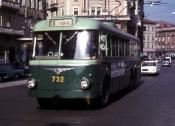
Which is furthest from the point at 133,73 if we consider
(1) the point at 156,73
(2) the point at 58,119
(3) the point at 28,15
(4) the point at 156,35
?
(4) the point at 156,35

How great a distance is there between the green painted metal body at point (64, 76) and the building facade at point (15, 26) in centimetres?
4202

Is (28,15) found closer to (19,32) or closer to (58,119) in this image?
(19,32)

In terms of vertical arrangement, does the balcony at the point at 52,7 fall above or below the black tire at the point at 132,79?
above

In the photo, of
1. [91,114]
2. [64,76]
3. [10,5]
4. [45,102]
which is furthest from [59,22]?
[10,5]

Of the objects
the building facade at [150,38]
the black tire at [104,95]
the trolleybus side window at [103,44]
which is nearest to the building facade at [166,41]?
the building facade at [150,38]

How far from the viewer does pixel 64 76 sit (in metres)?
15.5

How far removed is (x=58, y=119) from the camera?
13633 mm

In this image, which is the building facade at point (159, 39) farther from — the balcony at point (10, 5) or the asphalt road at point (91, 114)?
the asphalt road at point (91, 114)

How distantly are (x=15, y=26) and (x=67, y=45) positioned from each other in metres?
48.9

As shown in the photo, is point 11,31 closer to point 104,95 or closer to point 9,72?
point 9,72

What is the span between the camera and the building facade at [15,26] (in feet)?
199

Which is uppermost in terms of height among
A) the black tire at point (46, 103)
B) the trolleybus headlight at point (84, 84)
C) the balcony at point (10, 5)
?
the balcony at point (10, 5)

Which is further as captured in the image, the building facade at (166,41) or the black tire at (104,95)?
the building facade at (166,41)

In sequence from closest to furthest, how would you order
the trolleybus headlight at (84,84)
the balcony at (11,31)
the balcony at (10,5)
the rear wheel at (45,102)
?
the trolleybus headlight at (84,84) < the rear wheel at (45,102) < the balcony at (11,31) < the balcony at (10,5)
